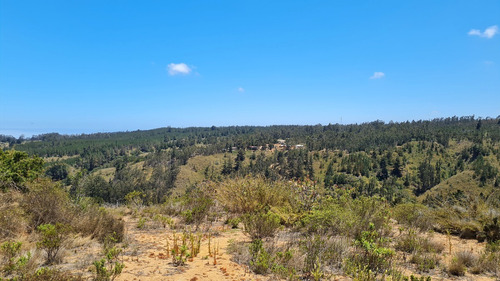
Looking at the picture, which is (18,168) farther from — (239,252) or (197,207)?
(239,252)

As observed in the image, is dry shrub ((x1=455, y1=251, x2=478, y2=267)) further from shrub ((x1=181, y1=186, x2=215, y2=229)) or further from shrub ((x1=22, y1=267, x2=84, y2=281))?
shrub ((x1=22, y1=267, x2=84, y2=281))

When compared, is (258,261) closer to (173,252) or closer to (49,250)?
(173,252)

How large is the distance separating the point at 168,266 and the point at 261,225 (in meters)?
1.69

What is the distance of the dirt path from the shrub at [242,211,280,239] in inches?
18.0

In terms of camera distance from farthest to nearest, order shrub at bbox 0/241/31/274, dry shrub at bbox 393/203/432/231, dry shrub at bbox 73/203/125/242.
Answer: dry shrub at bbox 393/203/432/231
dry shrub at bbox 73/203/125/242
shrub at bbox 0/241/31/274

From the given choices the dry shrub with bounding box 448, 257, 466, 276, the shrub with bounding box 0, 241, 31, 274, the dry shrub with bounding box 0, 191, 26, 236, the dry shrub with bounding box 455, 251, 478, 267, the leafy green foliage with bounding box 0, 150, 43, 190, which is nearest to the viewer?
the shrub with bounding box 0, 241, 31, 274

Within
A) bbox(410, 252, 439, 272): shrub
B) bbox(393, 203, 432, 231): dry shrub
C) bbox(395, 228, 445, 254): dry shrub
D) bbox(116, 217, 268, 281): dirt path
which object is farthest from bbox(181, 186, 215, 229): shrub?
bbox(393, 203, 432, 231): dry shrub

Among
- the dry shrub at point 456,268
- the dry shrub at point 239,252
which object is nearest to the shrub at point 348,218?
the dry shrub at point 456,268

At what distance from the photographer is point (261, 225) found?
4.68 metres

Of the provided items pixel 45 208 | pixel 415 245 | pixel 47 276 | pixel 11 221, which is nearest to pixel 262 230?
pixel 415 245

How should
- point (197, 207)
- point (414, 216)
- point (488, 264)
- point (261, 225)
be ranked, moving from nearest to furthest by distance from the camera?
point (488, 264) < point (261, 225) < point (414, 216) < point (197, 207)

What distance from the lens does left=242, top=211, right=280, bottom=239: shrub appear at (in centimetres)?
464

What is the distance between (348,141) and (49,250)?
11480 centimetres

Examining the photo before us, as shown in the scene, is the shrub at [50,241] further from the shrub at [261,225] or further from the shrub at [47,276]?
the shrub at [261,225]
